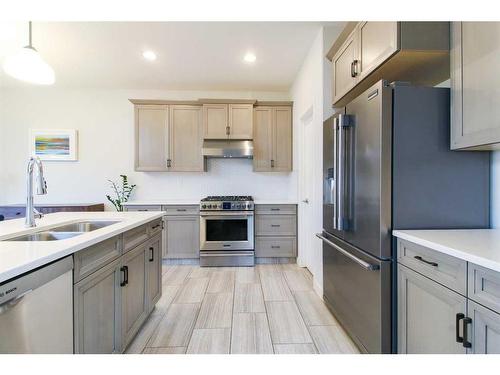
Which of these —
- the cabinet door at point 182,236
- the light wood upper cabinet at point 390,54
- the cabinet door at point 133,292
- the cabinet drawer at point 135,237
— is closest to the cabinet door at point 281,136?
the cabinet door at point 182,236

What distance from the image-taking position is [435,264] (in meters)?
1.07

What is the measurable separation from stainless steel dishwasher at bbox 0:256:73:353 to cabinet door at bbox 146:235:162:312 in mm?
956

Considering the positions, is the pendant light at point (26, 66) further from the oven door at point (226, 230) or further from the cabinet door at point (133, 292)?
the oven door at point (226, 230)

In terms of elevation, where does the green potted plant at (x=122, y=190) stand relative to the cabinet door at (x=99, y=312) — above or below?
above

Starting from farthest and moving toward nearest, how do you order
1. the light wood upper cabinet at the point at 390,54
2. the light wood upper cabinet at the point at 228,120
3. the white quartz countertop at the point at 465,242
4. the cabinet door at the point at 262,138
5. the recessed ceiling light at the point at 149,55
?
the cabinet door at the point at 262,138
the light wood upper cabinet at the point at 228,120
the recessed ceiling light at the point at 149,55
the light wood upper cabinet at the point at 390,54
the white quartz countertop at the point at 465,242

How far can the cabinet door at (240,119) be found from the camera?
12.3 feet

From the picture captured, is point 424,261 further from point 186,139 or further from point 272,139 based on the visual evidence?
point 186,139

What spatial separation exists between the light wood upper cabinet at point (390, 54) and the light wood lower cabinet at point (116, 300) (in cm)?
205

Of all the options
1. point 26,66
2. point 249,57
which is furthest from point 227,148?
point 26,66

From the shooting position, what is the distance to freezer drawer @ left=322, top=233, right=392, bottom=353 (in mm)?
1354

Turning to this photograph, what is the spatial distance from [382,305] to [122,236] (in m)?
1.62

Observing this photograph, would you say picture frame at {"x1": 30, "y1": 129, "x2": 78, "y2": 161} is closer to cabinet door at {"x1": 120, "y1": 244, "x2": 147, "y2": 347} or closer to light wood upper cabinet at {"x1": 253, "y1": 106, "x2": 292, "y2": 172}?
light wood upper cabinet at {"x1": 253, "y1": 106, "x2": 292, "y2": 172}

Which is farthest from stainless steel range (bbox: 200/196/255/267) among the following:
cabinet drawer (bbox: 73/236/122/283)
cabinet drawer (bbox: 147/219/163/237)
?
cabinet drawer (bbox: 73/236/122/283)

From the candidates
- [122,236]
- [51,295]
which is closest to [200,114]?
[122,236]
